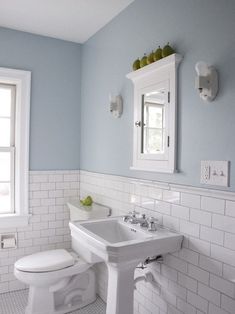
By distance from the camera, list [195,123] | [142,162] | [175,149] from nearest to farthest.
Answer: [195,123] → [175,149] → [142,162]

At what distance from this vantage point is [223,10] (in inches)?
56.6

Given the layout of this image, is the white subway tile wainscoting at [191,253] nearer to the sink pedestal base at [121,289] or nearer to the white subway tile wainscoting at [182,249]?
the white subway tile wainscoting at [182,249]

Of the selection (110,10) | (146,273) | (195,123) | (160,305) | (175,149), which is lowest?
(160,305)

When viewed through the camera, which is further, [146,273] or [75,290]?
[75,290]

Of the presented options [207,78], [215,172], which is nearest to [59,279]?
[215,172]

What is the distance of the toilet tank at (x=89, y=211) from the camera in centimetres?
243

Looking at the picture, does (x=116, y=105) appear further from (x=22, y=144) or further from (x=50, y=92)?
(x=22, y=144)

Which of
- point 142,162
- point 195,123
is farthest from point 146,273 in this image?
point 195,123

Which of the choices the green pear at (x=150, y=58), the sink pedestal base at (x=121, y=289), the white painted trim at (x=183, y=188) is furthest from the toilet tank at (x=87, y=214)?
the green pear at (x=150, y=58)

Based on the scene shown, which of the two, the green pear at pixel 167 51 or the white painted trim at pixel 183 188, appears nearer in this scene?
the white painted trim at pixel 183 188

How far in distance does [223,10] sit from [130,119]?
3.33 ft

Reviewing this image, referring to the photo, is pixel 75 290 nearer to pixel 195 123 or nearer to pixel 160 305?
pixel 160 305

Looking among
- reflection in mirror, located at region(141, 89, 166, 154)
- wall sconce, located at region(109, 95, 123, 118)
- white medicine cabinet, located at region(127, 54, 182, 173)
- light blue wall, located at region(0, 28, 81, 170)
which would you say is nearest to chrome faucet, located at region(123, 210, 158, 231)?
white medicine cabinet, located at region(127, 54, 182, 173)

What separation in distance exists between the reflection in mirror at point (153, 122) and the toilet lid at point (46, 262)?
1137mm
